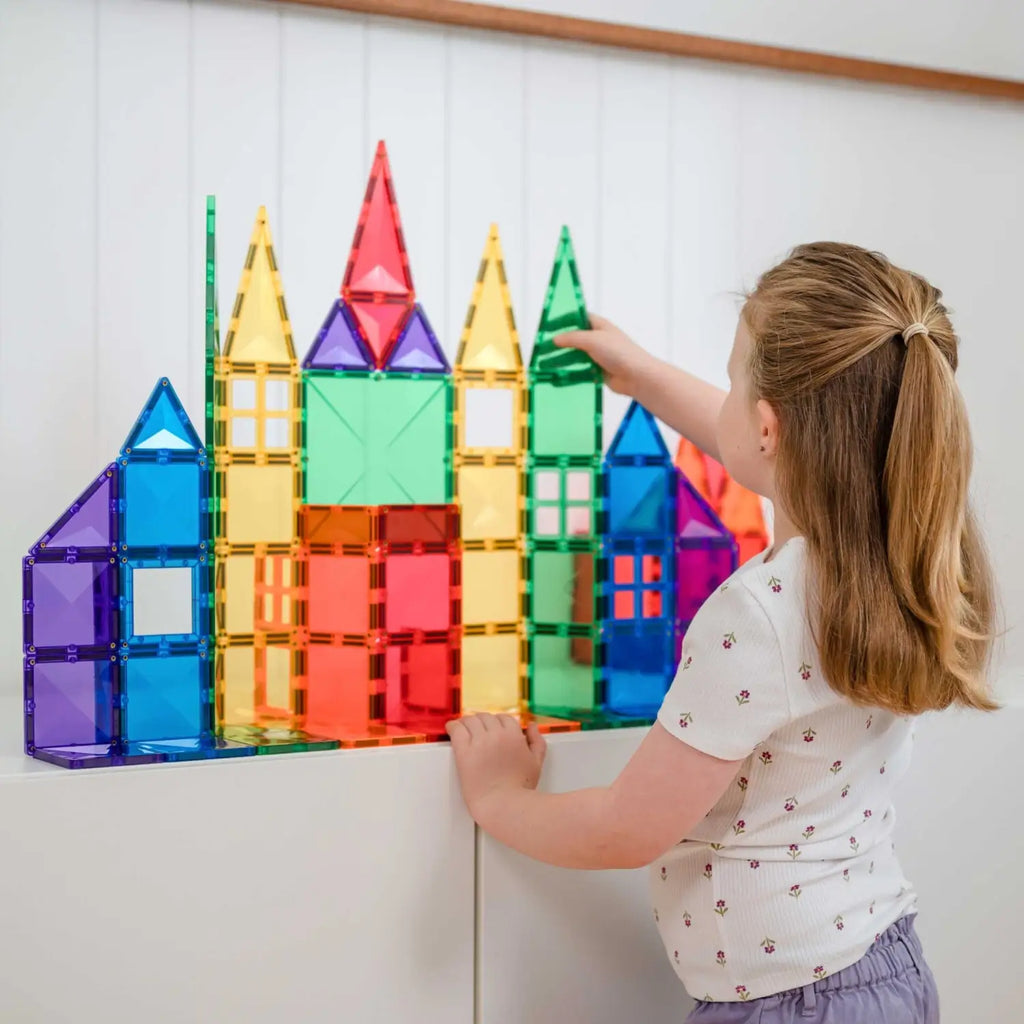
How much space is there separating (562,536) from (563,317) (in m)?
A: 0.21

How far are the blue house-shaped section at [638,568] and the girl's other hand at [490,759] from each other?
136 millimetres

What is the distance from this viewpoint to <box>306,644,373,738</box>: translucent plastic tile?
3.15 ft

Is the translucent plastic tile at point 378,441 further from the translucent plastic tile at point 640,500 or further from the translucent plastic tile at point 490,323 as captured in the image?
the translucent plastic tile at point 640,500

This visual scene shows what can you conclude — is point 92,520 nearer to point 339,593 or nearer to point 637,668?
point 339,593

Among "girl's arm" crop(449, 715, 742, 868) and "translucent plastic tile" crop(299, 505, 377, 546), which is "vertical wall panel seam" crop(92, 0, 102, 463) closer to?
"translucent plastic tile" crop(299, 505, 377, 546)

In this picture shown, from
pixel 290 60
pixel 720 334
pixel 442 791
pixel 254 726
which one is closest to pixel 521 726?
pixel 442 791

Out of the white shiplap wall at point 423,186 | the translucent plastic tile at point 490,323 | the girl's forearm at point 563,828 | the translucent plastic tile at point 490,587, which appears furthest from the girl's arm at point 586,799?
the white shiplap wall at point 423,186

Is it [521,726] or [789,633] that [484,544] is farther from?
[789,633]

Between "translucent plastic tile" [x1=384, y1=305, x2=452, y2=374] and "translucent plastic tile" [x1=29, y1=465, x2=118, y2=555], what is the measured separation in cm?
25

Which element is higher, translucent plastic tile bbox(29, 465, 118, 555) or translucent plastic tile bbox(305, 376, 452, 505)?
translucent plastic tile bbox(305, 376, 452, 505)

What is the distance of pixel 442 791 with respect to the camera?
941 millimetres

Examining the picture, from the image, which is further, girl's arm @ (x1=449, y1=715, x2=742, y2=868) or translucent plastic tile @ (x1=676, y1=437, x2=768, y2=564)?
translucent plastic tile @ (x1=676, y1=437, x2=768, y2=564)

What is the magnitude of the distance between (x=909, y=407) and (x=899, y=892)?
16.0 inches

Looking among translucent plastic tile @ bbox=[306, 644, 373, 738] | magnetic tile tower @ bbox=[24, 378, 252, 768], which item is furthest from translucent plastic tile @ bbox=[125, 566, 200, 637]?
translucent plastic tile @ bbox=[306, 644, 373, 738]
